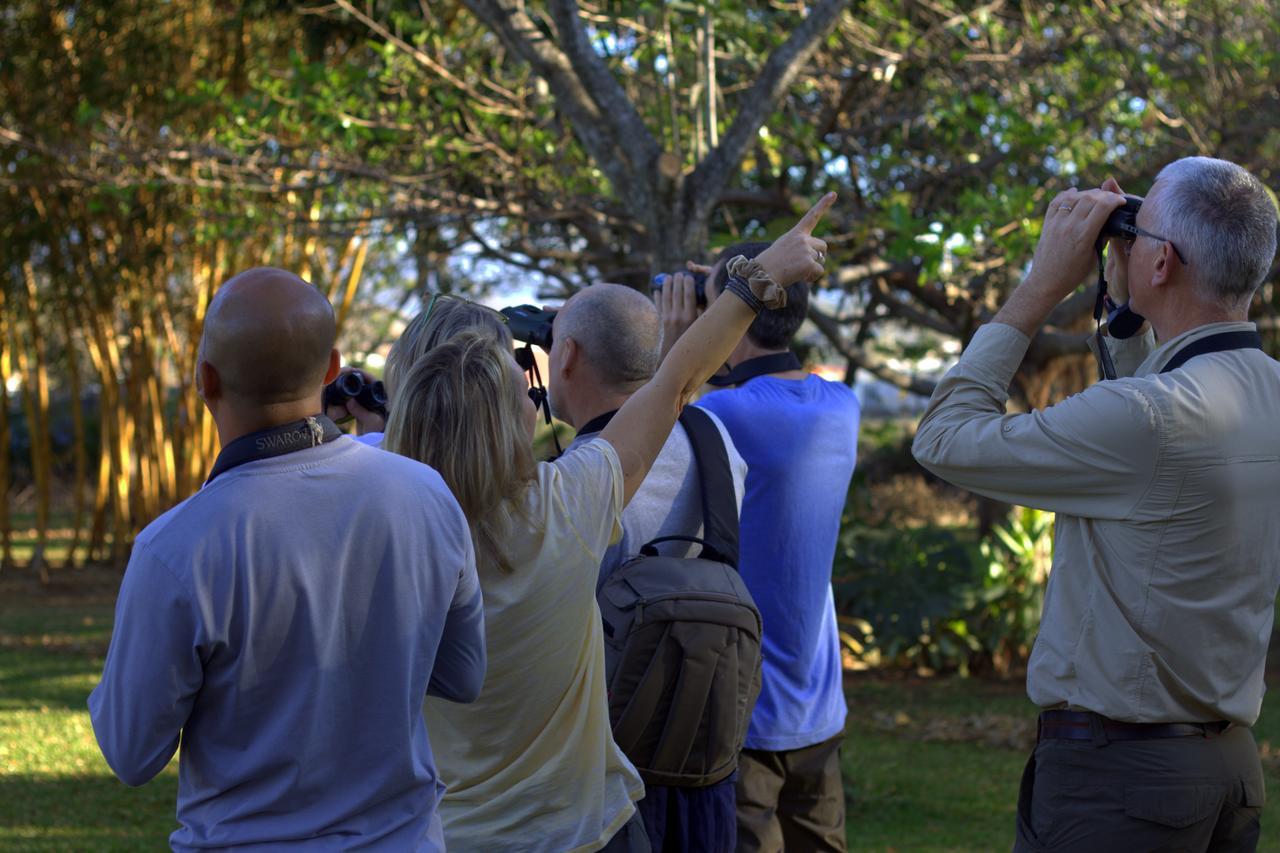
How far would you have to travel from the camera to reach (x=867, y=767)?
7.24 m

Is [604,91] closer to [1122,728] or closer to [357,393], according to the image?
[357,393]

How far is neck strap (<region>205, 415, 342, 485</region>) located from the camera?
70.3 inches

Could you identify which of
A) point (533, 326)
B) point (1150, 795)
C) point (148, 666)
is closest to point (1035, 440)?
point (1150, 795)

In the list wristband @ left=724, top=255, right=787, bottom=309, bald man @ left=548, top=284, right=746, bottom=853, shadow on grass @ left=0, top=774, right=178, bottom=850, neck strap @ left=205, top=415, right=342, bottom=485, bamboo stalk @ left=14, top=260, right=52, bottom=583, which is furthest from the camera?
bamboo stalk @ left=14, top=260, right=52, bottom=583

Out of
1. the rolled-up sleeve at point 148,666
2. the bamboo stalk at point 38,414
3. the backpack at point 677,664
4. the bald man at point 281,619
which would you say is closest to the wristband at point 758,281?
the backpack at point 677,664

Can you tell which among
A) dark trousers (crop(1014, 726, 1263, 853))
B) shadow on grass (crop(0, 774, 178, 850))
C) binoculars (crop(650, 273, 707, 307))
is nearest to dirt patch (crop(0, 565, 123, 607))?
shadow on grass (crop(0, 774, 178, 850))

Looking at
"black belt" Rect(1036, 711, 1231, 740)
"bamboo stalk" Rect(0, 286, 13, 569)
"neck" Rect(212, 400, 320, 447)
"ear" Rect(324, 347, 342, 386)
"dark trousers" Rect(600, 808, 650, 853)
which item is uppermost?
"ear" Rect(324, 347, 342, 386)

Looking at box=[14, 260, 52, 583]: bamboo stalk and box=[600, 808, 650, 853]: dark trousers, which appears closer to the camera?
box=[600, 808, 650, 853]: dark trousers

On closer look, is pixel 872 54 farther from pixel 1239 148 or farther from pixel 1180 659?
pixel 1180 659

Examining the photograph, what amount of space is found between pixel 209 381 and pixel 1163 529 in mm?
1477

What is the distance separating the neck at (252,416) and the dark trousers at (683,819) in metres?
1.08

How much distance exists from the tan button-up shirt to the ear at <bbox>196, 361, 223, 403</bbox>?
3.86 ft

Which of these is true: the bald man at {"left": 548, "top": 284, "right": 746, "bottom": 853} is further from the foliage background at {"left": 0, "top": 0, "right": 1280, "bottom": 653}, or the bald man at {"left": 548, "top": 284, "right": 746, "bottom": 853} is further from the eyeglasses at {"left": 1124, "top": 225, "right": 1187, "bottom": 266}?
the foliage background at {"left": 0, "top": 0, "right": 1280, "bottom": 653}

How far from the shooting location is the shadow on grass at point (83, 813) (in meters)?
5.69
